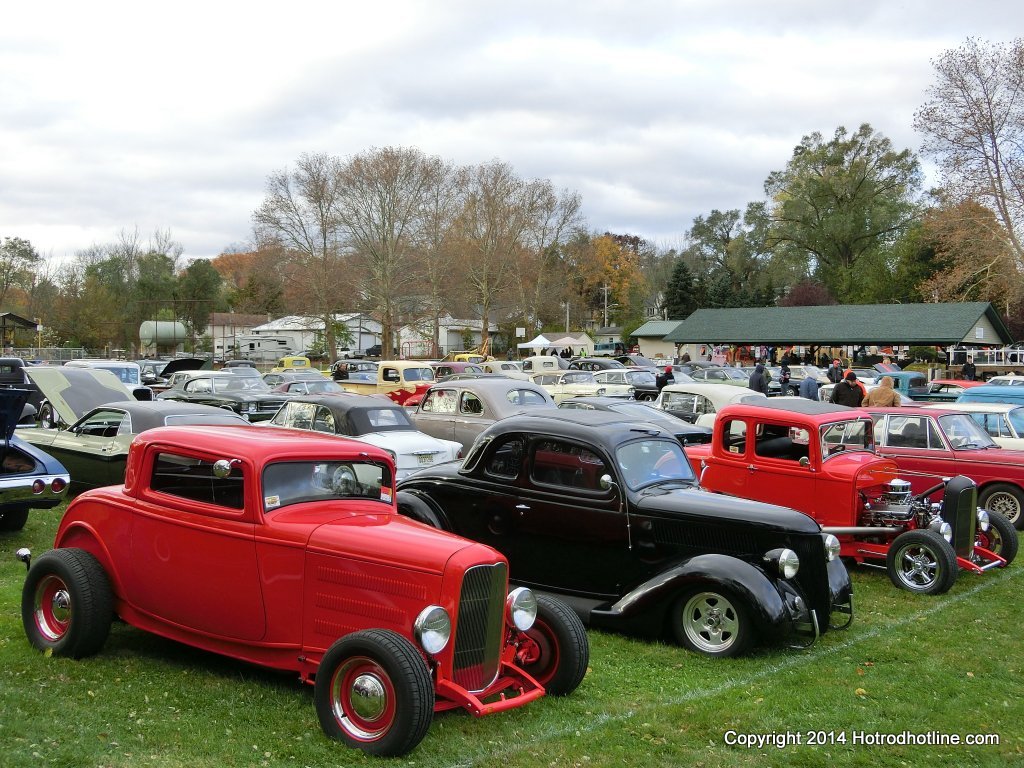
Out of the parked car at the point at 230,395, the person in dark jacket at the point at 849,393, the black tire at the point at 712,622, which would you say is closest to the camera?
the black tire at the point at 712,622

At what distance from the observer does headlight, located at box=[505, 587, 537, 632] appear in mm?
5617

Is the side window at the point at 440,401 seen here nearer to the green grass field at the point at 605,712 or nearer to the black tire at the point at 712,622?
the green grass field at the point at 605,712

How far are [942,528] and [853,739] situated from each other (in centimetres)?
494

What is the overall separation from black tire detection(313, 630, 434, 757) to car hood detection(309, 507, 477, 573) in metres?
0.47

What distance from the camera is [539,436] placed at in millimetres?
8227

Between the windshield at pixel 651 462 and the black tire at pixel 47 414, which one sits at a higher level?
the windshield at pixel 651 462

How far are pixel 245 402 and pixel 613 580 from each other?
15.2m

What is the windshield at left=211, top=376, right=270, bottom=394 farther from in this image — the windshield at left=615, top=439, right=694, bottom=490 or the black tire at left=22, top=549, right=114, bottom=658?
the black tire at left=22, top=549, right=114, bottom=658

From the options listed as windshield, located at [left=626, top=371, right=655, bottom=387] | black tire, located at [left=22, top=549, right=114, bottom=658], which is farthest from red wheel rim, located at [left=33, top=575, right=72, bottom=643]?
windshield, located at [left=626, top=371, right=655, bottom=387]

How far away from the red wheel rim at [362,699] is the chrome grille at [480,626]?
494mm

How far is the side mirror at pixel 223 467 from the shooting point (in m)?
5.79

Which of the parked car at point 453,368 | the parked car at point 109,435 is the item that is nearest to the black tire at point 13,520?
the parked car at point 109,435

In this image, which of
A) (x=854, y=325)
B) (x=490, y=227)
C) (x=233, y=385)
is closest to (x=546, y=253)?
(x=490, y=227)

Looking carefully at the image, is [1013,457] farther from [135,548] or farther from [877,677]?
[135,548]
